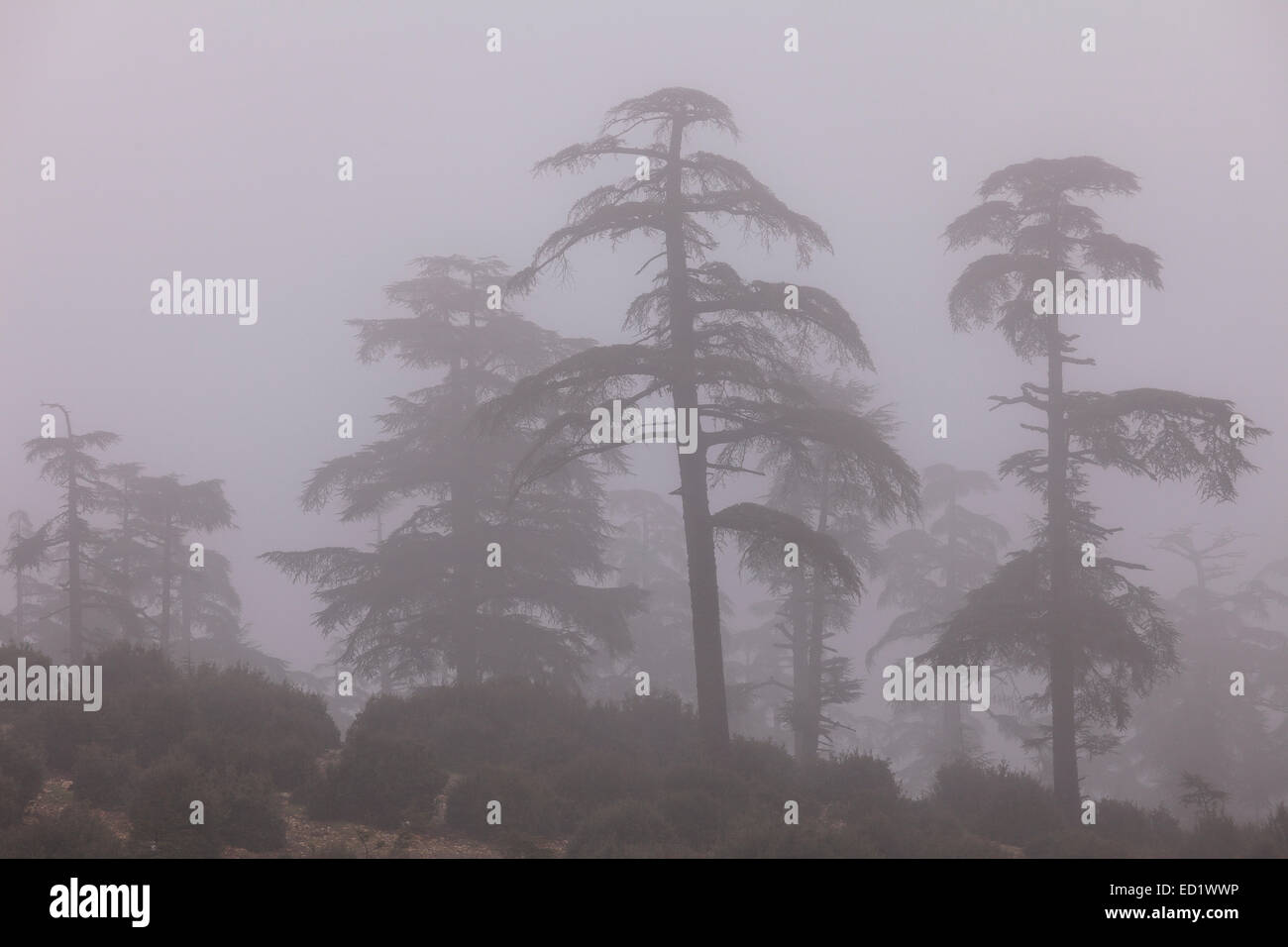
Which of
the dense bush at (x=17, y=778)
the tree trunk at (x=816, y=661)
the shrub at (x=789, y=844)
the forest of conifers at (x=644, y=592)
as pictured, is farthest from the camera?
the tree trunk at (x=816, y=661)

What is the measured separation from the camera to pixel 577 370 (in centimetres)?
1480

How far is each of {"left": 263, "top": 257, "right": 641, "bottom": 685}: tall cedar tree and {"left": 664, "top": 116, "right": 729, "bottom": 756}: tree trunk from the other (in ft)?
25.7

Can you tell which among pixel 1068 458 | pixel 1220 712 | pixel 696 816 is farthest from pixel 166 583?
pixel 1220 712

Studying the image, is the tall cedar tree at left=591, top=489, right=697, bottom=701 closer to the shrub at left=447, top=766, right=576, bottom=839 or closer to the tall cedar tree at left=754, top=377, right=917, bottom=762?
the tall cedar tree at left=754, top=377, right=917, bottom=762

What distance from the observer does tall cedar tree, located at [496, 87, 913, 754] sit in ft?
48.3

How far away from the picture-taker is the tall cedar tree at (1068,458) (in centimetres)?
1564

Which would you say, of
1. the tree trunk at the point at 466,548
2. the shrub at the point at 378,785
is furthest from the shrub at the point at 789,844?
the tree trunk at the point at 466,548

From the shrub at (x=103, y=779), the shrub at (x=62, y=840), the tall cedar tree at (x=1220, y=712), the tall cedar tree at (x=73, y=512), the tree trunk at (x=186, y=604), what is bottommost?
the tall cedar tree at (x=1220, y=712)

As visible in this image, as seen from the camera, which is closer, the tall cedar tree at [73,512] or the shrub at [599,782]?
the shrub at [599,782]

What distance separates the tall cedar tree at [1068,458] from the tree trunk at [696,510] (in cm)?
429

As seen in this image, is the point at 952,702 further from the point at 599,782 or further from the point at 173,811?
the point at 173,811

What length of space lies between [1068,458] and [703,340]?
7460 millimetres

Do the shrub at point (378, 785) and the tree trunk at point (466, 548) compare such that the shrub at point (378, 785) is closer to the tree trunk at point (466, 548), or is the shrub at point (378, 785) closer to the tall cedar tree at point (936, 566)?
the tree trunk at point (466, 548)
